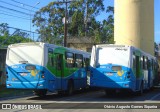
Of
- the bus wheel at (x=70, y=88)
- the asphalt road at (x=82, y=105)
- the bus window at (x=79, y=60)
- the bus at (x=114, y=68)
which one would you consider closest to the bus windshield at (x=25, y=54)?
the asphalt road at (x=82, y=105)

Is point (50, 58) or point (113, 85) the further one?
point (113, 85)

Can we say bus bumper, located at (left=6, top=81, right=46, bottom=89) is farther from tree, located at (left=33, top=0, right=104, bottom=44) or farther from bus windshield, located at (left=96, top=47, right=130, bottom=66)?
tree, located at (left=33, top=0, right=104, bottom=44)

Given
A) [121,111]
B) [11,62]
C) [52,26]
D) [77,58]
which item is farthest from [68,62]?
[52,26]

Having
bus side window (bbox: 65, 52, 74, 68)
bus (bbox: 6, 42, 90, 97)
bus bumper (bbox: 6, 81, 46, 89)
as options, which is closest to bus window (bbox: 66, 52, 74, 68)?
bus side window (bbox: 65, 52, 74, 68)

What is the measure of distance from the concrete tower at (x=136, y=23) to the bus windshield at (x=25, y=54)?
37606 millimetres

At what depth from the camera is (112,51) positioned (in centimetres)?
2253

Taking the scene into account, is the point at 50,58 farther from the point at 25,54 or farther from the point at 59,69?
the point at 59,69

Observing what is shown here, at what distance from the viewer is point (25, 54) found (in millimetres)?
21281

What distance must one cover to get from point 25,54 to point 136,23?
1502 inches

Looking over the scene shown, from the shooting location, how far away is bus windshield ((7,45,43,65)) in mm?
20953

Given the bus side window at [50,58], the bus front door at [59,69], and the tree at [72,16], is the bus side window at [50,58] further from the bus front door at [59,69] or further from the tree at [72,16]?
the tree at [72,16]

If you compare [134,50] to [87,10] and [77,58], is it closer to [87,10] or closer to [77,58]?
[77,58]

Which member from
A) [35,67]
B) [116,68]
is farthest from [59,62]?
[116,68]

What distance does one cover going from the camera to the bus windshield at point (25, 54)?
2095cm
